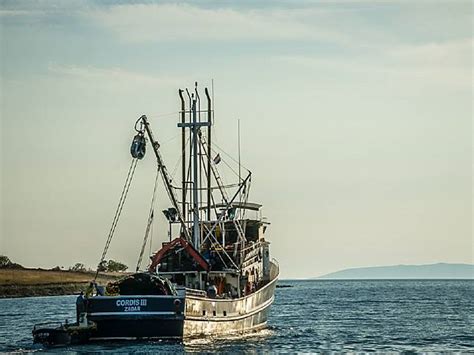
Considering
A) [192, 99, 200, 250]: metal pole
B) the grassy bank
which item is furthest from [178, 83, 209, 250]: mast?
the grassy bank

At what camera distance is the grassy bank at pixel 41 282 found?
15512 cm

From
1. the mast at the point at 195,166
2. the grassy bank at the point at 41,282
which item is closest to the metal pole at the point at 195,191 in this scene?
the mast at the point at 195,166

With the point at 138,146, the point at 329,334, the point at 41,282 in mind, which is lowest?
the point at 329,334

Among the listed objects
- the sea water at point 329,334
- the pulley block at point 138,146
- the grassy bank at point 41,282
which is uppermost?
the pulley block at point 138,146

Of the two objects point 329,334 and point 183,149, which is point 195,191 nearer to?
point 183,149

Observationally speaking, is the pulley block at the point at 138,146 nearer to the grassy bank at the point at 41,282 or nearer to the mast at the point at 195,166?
the mast at the point at 195,166

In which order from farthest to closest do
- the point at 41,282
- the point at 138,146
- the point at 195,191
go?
the point at 41,282, the point at 195,191, the point at 138,146

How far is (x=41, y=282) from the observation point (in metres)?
169

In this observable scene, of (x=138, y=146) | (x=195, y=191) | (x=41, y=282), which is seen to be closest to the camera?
(x=138, y=146)

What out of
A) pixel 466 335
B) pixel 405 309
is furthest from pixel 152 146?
pixel 405 309

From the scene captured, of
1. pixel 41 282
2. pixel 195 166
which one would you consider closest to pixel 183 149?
pixel 195 166

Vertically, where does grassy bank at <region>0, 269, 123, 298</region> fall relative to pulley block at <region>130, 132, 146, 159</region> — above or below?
below

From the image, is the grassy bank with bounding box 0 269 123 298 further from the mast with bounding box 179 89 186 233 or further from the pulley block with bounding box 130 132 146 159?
the pulley block with bounding box 130 132 146 159

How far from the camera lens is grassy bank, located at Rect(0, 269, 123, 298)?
509 feet
